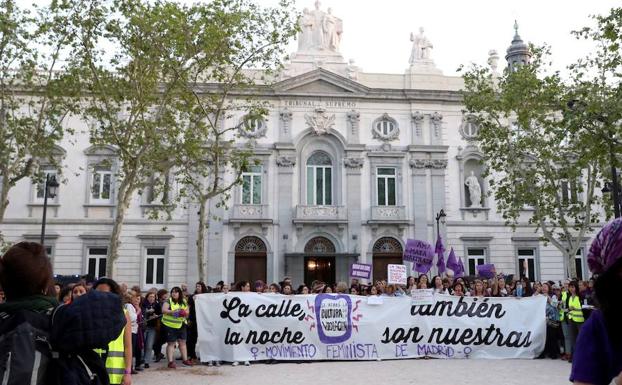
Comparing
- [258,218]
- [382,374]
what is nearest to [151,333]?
[382,374]

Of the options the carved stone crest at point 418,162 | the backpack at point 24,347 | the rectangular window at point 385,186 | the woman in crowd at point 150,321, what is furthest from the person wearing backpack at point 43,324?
the carved stone crest at point 418,162

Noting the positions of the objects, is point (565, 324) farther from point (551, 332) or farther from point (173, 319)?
point (173, 319)

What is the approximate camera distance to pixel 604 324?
225 cm

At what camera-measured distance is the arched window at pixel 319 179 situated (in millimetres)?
30766

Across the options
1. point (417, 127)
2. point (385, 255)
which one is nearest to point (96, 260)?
point (385, 255)

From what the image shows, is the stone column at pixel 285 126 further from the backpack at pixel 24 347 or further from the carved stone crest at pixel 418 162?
the backpack at pixel 24 347

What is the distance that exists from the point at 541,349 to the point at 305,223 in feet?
54.8

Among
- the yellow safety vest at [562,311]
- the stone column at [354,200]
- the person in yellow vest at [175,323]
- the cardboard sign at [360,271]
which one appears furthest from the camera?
the stone column at [354,200]

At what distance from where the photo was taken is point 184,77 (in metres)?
20.3

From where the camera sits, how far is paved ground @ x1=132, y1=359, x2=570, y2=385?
10.9m

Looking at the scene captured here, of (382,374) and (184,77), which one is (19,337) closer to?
(382,374)

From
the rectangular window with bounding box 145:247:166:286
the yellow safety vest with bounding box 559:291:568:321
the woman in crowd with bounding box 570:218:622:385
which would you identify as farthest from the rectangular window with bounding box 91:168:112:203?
the woman in crowd with bounding box 570:218:622:385

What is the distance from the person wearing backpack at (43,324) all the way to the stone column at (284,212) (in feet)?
84.7

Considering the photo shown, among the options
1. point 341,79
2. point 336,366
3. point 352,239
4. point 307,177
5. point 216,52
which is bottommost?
point 336,366
